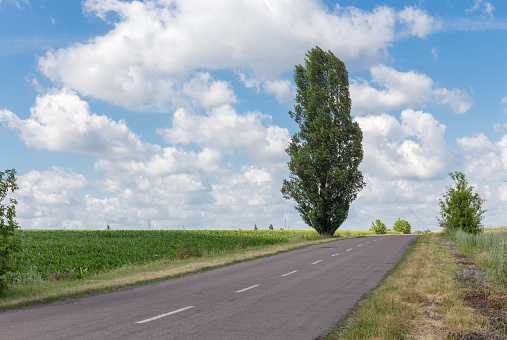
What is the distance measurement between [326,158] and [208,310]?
36374 mm

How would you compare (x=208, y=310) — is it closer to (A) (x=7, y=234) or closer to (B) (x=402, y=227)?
(A) (x=7, y=234)

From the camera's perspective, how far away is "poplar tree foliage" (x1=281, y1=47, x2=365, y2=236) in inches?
1737

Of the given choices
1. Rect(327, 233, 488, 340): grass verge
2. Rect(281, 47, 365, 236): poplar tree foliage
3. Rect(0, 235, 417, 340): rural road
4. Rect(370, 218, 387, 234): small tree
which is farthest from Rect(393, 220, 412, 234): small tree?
Rect(327, 233, 488, 340): grass verge

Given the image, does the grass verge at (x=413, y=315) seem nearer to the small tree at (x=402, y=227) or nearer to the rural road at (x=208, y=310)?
the rural road at (x=208, y=310)

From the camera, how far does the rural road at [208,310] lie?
740cm

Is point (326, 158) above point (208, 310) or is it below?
above

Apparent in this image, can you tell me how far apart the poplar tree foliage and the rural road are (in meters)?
28.9

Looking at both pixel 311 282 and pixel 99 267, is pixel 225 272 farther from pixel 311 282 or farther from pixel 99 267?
pixel 99 267

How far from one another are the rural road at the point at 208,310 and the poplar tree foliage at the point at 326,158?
1138 inches

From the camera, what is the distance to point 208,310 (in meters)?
9.21

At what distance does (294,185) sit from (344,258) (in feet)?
78.2

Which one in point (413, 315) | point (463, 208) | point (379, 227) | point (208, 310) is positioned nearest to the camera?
point (413, 315)

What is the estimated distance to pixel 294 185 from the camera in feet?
148

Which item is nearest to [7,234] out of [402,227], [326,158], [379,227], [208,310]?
[208,310]
